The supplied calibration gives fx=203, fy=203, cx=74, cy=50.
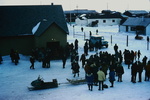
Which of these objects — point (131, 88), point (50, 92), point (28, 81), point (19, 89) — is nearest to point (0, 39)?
point (28, 81)

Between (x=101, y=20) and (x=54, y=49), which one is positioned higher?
(x=101, y=20)

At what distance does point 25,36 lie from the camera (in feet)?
94.3

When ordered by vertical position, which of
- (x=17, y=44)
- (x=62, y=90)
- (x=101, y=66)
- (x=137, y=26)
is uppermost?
(x=137, y=26)

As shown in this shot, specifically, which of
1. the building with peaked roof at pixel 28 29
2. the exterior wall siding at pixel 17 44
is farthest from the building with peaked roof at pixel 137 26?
the exterior wall siding at pixel 17 44

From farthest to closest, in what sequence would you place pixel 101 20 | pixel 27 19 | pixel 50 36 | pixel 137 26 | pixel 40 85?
pixel 101 20 → pixel 137 26 → pixel 27 19 → pixel 50 36 → pixel 40 85

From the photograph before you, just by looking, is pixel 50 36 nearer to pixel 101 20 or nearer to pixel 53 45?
pixel 53 45

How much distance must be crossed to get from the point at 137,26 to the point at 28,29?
29766 millimetres

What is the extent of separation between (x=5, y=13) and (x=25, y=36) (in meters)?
4.78

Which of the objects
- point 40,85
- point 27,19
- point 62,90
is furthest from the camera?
point 27,19

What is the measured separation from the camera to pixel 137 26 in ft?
161

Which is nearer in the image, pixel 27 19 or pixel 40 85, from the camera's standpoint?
pixel 40 85

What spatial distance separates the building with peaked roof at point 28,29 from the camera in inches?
1085

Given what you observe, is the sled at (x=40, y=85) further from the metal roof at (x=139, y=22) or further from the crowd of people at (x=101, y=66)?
the metal roof at (x=139, y=22)

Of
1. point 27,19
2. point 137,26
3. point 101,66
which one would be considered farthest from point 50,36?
point 137,26
